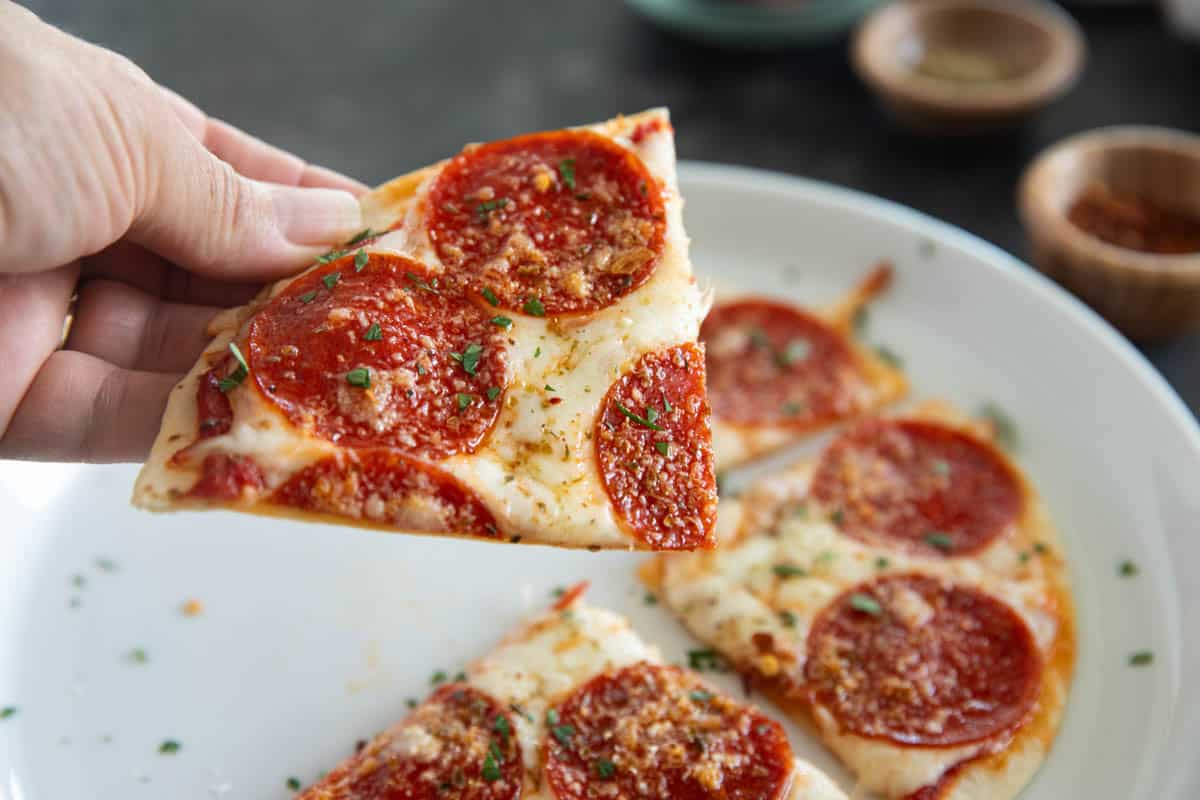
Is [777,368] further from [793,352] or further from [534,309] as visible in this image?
[534,309]

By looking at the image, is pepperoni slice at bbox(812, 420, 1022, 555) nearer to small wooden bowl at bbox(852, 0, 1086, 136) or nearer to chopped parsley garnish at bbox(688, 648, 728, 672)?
chopped parsley garnish at bbox(688, 648, 728, 672)

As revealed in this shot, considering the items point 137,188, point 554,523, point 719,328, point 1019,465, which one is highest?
point 137,188

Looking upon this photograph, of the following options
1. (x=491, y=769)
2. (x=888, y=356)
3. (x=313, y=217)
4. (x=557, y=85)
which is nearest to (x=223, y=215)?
(x=313, y=217)

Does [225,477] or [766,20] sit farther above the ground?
[225,477]

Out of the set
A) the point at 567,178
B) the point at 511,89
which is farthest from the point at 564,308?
the point at 511,89

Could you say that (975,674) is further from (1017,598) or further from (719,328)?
(719,328)

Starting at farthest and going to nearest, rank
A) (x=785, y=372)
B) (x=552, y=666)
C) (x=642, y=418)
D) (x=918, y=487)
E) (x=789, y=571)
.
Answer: (x=785, y=372) → (x=918, y=487) → (x=789, y=571) → (x=552, y=666) → (x=642, y=418)

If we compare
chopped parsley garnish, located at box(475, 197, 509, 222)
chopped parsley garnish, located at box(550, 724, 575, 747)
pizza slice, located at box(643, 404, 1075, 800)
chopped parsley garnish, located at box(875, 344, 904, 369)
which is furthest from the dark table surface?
chopped parsley garnish, located at box(550, 724, 575, 747)

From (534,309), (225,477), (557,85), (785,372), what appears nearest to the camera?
(225,477)
